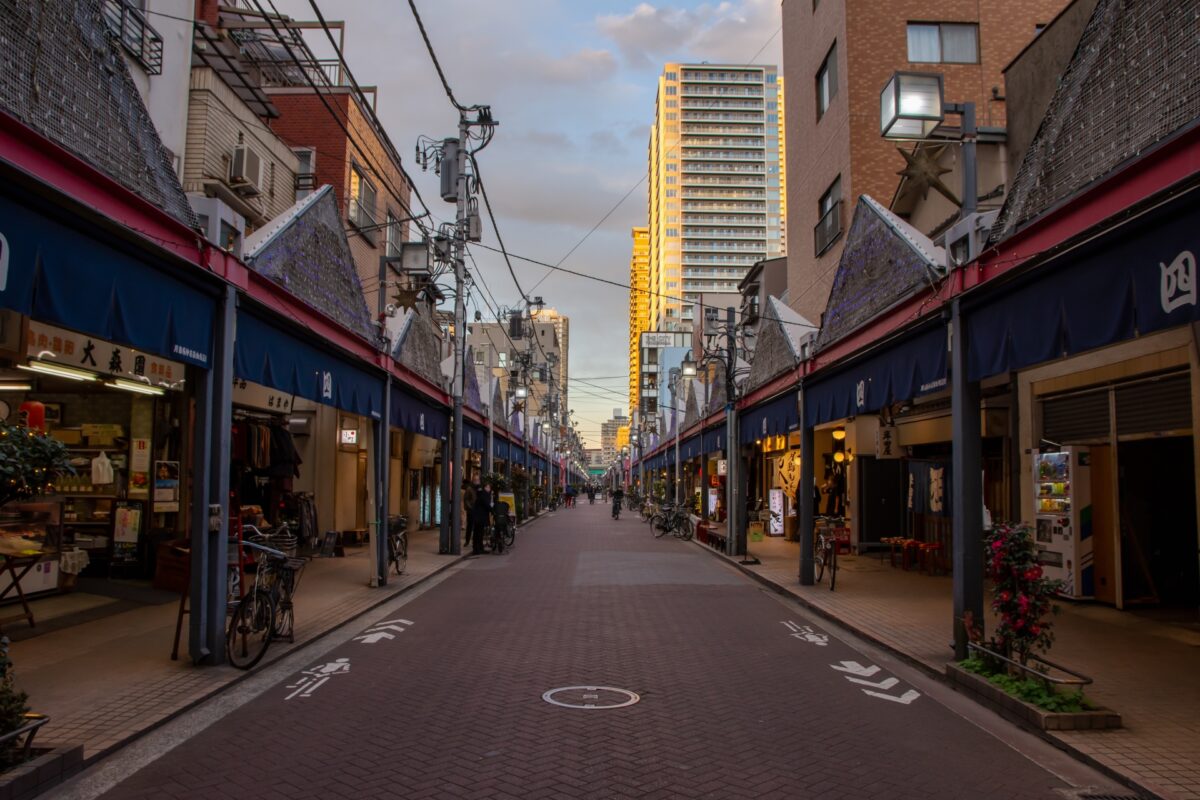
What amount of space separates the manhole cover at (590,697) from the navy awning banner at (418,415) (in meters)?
9.66

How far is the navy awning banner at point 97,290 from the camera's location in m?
5.59

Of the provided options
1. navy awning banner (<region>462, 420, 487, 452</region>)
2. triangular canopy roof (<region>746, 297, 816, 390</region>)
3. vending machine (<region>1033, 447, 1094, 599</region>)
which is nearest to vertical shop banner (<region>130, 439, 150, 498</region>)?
triangular canopy roof (<region>746, 297, 816, 390</region>)

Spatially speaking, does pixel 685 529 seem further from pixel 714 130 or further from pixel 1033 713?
pixel 714 130

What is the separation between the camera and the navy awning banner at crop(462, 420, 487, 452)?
26069 millimetres

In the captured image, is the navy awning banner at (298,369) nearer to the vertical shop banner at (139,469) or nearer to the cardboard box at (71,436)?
the vertical shop banner at (139,469)

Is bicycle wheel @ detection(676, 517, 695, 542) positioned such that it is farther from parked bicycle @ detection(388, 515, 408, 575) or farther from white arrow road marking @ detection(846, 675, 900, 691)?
white arrow road marking @ detection(846, 675, 900, 691)

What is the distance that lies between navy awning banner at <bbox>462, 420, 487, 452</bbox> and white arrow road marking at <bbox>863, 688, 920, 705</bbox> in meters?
18.8

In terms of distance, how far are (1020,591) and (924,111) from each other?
5308mm

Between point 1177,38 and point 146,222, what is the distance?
8.03 meters

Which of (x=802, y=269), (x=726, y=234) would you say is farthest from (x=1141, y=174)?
(x=726, y=234)

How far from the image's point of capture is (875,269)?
11.6m

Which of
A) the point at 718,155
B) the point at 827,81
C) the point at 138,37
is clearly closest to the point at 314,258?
the point at 138,37

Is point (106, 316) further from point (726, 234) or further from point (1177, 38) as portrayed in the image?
point (726, 234)

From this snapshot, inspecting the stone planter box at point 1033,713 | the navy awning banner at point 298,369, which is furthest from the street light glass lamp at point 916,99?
the navy awning banner at point 298,369
